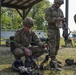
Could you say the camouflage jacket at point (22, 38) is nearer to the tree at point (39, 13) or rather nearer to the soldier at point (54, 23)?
the soldier at point (54, 23)

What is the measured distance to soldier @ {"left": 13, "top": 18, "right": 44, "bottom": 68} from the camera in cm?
573

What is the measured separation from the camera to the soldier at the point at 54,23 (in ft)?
21.2

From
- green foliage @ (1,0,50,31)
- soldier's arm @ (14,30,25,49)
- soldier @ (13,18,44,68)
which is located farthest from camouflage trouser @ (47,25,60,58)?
green foliage @ (1,0,50,31)

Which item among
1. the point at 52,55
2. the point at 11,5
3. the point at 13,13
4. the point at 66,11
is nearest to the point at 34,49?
the point at 52,55

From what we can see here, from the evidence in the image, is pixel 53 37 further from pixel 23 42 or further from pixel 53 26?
pixel 23 42

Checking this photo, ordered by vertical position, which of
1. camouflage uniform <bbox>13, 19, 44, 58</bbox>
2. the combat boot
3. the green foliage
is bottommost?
the combat boot

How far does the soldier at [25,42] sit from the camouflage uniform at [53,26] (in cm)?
52

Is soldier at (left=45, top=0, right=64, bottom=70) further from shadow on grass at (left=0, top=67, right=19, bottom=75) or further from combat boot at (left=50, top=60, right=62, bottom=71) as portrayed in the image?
shadow on grass at (left=0, top=67, right=19, bottom=75)

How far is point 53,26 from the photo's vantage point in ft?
21.7

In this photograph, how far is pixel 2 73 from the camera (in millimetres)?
5914

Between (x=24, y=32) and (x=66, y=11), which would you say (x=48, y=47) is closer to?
(x=24, y=32)

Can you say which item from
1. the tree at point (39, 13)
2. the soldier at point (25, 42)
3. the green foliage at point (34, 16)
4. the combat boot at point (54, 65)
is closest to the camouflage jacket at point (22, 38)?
the soldier at point (25, 42)

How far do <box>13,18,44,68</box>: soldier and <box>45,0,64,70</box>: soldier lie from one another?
0.52 m

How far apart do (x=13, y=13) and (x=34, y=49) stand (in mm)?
45603
